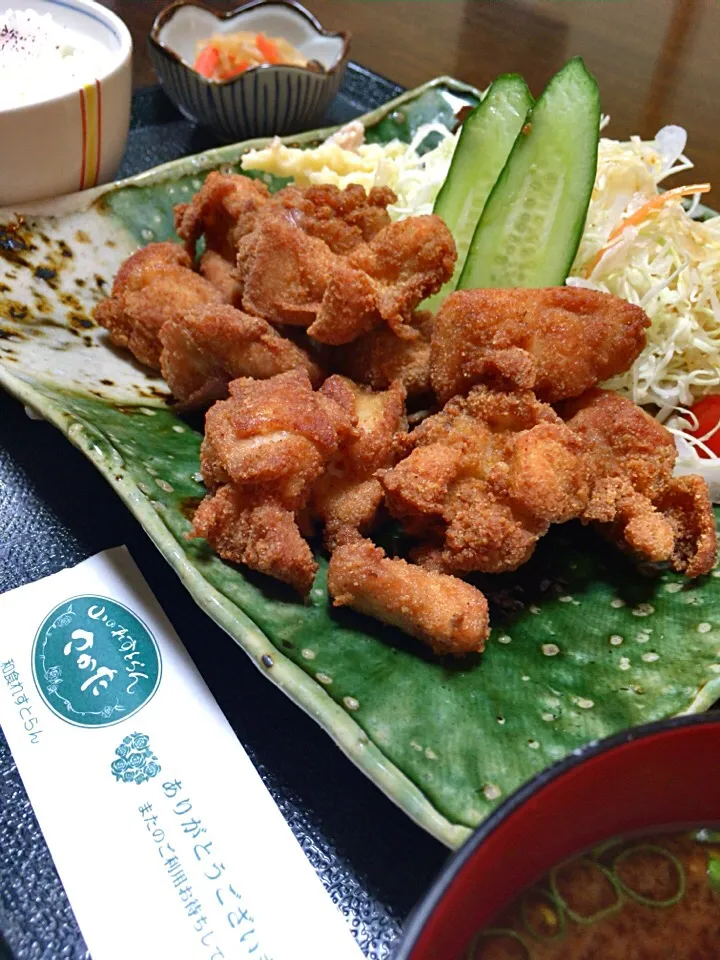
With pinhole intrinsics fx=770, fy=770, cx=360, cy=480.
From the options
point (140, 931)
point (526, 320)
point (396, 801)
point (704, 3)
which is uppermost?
point (704, 3)

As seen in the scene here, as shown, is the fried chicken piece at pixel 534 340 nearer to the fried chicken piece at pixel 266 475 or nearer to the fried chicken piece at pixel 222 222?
the fried chicken piece at pixel 266 475

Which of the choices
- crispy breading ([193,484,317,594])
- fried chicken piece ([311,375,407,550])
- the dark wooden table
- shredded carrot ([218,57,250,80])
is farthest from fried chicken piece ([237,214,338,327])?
the dark wooden table

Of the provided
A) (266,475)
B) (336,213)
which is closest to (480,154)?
(336,213)

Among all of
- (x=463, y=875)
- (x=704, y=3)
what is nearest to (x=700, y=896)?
(x=463, y=875)

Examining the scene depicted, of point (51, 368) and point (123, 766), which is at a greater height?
point (51, 368)

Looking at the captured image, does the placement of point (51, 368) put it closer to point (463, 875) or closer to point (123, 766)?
point (123, 766)

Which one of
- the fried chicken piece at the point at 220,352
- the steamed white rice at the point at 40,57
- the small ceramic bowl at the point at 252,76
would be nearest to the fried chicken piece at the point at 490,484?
the fried chicken piece at the point at 220,352

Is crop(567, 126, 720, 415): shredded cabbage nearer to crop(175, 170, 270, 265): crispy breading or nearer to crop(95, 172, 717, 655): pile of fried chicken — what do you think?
crop(95, 172, 717, 655): pile of fried chicken
